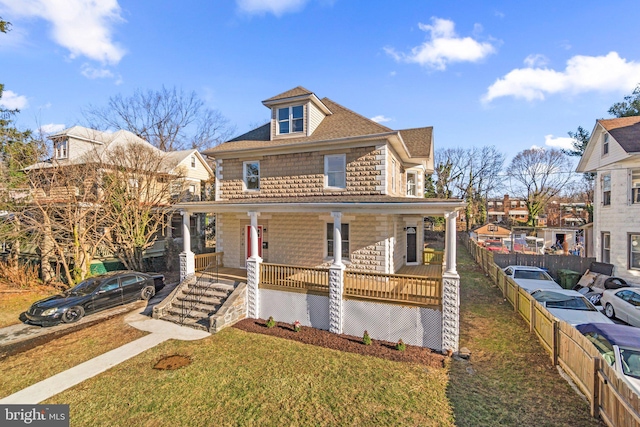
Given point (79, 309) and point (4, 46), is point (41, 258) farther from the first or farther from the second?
point (4, 46)

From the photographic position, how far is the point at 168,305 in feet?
37.6

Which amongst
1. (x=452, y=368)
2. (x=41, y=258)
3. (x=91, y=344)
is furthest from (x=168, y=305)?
(x=41, y=258)

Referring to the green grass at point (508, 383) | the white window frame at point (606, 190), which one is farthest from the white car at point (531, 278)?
the white window frame at point (606, 190)

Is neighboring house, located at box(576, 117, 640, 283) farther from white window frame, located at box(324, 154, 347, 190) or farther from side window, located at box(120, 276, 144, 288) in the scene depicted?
side window, located at box(120, 276, 144, 288)

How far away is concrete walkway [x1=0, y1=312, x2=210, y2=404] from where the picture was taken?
21.6 ft

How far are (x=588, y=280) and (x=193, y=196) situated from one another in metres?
27.0

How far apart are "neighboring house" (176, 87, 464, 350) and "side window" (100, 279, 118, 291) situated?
110 inches

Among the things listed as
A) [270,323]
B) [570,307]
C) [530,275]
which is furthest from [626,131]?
[270,323]

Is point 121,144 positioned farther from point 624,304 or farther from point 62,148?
point 624,304

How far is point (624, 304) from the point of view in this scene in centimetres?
1069

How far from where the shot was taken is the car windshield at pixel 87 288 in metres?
11.7

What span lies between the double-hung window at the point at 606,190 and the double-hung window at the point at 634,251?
97.4 inches

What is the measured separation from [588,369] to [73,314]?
50.8 ft

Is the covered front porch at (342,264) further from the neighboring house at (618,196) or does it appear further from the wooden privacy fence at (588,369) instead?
the neighboring house at (618,196)
